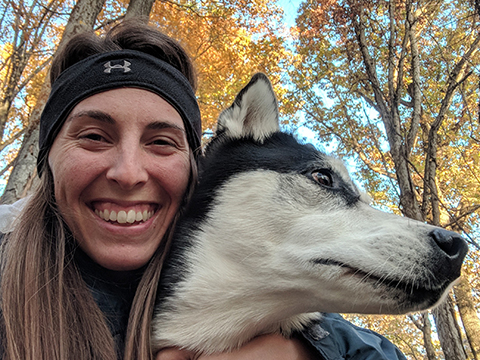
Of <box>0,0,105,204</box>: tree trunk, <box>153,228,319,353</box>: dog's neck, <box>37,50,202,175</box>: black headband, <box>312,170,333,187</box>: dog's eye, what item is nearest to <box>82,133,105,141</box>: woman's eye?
<box>37,50,202,175</box>: black headband

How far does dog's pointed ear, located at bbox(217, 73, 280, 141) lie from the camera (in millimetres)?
2379

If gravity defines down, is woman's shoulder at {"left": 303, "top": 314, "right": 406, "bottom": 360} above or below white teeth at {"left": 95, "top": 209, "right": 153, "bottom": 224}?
below

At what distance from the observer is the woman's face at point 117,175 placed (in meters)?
1.84

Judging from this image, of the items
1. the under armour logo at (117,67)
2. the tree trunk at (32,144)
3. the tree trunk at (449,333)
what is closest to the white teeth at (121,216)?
the under armour logo at (117,67)

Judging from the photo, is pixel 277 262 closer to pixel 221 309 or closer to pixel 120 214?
pixel 221 309

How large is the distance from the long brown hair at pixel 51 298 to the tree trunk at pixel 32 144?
2.81m

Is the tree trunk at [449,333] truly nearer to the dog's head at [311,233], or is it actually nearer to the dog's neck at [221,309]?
the dog's head at [311,233]

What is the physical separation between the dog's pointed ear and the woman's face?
1.60 ft

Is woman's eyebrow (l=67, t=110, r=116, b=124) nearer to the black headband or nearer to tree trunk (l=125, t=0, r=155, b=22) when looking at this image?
the black headband

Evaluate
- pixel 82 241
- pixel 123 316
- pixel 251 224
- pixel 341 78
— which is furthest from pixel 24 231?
pixel 341 78

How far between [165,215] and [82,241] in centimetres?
48

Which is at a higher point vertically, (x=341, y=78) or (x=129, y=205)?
(x=341, y=78)

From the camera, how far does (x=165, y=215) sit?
6.81 feet

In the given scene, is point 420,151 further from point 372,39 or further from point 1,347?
point 1,347
